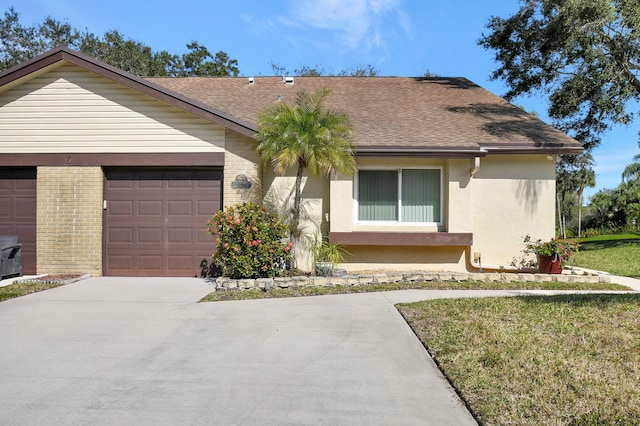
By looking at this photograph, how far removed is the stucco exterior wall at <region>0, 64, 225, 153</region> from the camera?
10648mm

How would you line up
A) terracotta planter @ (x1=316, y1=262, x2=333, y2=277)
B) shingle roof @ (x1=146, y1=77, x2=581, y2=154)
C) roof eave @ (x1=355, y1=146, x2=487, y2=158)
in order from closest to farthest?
terracotta planter @ (x1=316, y1=262, x2=333, y2=277), roof eave @ (x1=355, y1=146, x2=487, y2=158), shingle roof @ (x1=146, y1=77, x2=581, y2=154)

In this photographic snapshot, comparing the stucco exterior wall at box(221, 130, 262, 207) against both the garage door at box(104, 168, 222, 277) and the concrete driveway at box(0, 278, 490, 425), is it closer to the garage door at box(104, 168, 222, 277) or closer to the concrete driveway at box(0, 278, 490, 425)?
the garage door at box(104, 168, 222, 277)

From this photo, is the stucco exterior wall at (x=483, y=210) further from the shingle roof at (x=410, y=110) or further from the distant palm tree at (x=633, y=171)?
the distant palm tree at (x=633, y=171)

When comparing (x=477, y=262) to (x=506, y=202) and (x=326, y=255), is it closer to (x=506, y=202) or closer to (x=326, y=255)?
(x=506, y=202)

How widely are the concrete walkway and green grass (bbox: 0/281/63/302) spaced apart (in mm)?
795

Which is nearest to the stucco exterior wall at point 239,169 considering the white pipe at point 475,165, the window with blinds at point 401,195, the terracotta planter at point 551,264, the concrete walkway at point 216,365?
the window with blinds at point 401,195

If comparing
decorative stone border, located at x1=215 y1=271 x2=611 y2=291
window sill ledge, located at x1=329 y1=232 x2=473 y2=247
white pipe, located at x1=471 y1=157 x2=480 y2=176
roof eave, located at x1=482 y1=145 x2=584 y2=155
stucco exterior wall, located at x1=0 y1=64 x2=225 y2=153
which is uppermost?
stucco exterior wall, located at x1=0 y1=64 x2=225 y2=153

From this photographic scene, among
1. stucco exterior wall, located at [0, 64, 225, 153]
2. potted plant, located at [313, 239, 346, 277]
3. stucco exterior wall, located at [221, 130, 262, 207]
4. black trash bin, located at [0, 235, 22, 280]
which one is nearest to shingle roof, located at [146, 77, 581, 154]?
stucco exterior wall, located at [221, 130, 262, 207]

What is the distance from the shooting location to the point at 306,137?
9.27 m

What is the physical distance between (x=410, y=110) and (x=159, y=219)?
772cm

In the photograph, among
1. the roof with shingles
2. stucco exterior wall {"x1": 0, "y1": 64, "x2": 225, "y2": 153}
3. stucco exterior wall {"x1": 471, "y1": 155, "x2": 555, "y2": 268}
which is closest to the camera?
the roof with shingles

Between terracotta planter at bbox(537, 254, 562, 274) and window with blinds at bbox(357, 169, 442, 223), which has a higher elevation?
window with blinds at bbox(357, 169, 442, 223)

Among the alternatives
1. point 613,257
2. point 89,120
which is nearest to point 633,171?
point 613,257

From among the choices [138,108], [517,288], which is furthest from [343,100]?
[517,288]
